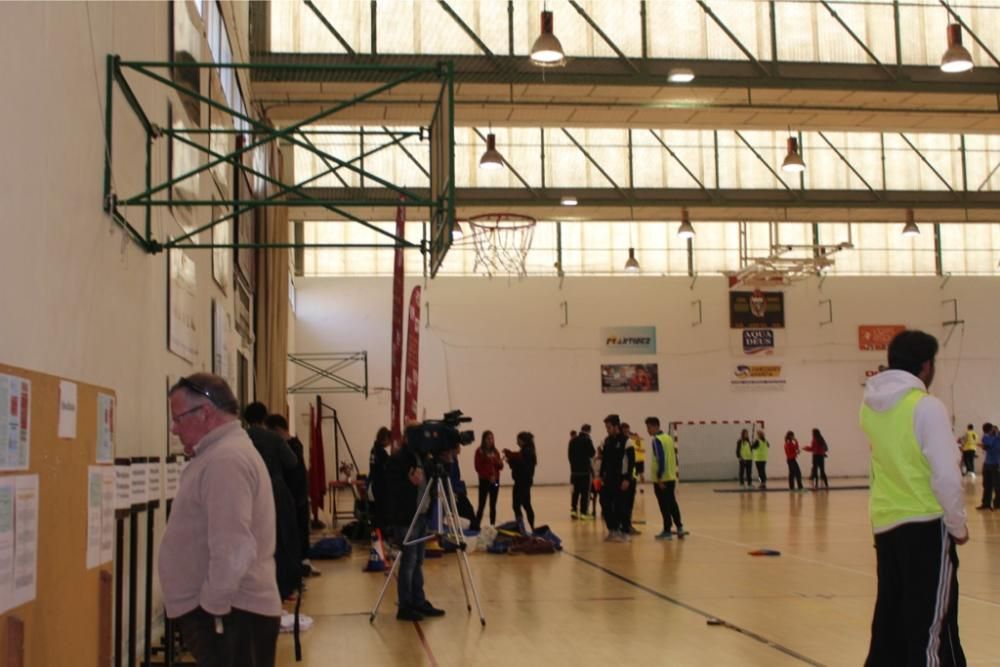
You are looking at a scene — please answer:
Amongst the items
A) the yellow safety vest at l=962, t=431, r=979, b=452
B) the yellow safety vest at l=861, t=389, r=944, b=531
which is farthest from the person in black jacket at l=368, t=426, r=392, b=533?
the yellow safety vest at l=962, t=431, r=979, b=452

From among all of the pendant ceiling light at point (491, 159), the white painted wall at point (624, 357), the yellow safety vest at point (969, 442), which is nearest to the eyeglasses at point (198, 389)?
the pendant ceiling light at point (491, 159)

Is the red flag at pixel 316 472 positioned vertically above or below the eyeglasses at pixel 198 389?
below

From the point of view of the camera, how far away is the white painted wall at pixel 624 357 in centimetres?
3019

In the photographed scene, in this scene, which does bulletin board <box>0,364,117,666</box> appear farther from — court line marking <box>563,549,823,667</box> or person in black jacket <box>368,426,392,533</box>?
person in black jacket <box>368,426,392,533</box>

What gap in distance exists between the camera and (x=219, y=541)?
357 centimetres

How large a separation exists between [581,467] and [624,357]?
13.1m

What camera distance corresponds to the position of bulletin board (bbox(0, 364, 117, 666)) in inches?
170

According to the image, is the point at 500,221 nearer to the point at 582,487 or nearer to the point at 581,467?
the point at 581,467

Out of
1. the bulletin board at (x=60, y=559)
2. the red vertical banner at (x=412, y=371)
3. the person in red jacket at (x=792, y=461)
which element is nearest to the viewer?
the bulletin board at (x=60, y=559)

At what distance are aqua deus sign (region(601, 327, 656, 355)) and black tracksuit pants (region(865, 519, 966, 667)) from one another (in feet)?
88.1

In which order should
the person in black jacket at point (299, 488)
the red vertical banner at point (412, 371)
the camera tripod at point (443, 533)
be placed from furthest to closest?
the red vertical banner at point (412, 371)
the camera tripod at point (443, 533)
the person in black jacket at point (299, 488)

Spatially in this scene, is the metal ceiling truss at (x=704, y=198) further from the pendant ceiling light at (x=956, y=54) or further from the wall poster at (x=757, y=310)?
the pendant ceiling light at (x=956, y=54)

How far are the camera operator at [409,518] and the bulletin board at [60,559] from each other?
11.6ft

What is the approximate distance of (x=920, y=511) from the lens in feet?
14.6
